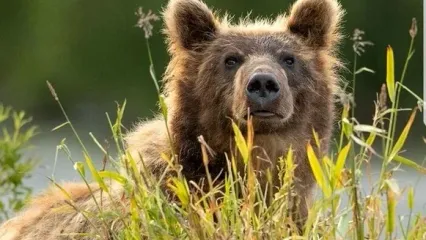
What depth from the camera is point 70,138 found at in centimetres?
1797

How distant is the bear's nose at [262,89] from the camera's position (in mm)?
6270

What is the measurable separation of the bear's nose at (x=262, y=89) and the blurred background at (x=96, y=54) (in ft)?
40.5

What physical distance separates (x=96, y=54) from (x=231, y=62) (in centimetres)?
1558

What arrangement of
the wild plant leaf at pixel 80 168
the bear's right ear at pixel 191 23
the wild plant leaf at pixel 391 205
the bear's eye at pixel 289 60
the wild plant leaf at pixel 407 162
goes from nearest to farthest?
the wild plant leaf at pixel 391 205 → the wild plant leaf at pixel 407 162 → the wild plant leaf at pixel 80 168 → the bear's eye at pixel 289 60 → the bear's right ear at pixel 191 23

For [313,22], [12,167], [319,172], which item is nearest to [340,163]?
[319,172]

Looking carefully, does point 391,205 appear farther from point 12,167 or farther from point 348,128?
point 12,167

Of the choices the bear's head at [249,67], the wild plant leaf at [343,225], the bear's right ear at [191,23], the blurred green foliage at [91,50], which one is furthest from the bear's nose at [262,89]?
the blurred green foliage at [91,50]

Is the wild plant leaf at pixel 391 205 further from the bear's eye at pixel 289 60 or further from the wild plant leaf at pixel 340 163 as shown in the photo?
the bear's eye at pixel 289 60

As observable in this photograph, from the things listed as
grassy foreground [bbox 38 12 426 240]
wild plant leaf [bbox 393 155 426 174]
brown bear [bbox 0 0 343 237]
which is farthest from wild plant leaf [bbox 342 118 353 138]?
Result: brown bear [bbox 0 0 343 237]

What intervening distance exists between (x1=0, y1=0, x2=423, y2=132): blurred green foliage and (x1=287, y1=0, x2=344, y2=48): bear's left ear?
12.0 m

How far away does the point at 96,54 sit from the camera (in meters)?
22.2

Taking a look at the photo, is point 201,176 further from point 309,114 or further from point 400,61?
point 400,61

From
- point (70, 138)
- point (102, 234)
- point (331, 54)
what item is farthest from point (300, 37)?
point (70, 138)

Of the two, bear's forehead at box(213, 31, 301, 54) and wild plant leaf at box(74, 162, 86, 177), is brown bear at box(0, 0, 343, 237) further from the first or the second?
wild plant leaf at box(74, 162, 86, 177)
